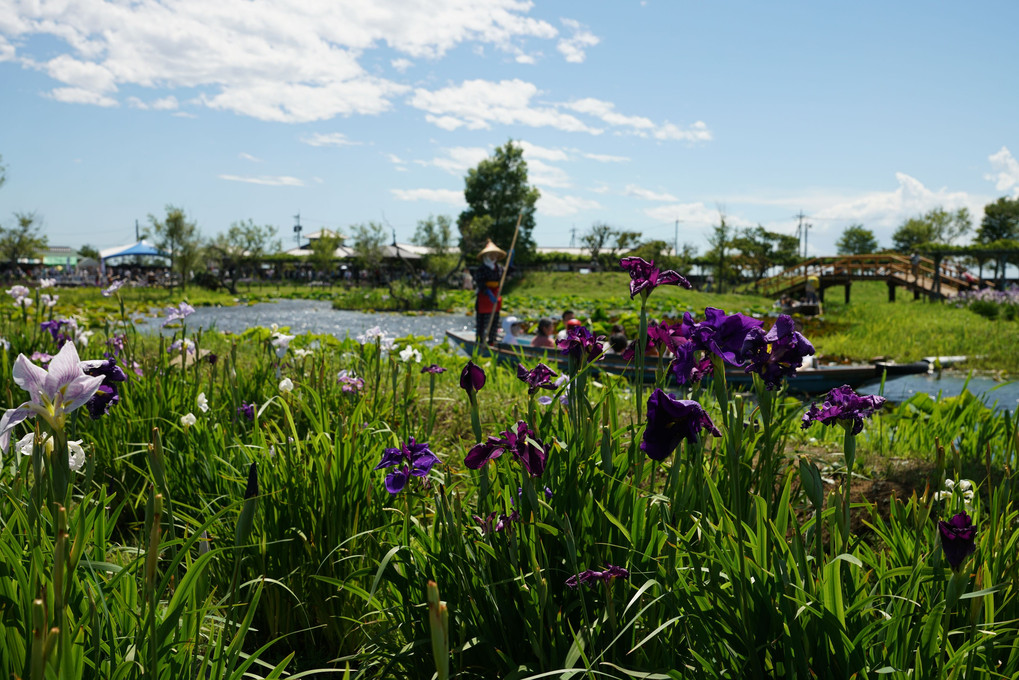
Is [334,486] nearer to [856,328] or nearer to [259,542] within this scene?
[259,542]

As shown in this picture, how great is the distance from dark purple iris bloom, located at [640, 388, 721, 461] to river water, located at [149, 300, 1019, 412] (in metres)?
10.1

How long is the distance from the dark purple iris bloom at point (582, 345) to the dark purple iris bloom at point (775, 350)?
0.60m

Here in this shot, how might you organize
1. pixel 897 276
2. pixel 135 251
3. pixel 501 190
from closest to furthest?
pixel 897 276, pixel 135 251, pixel 501 190

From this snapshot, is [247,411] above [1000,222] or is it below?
below

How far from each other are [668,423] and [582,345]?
797 mm

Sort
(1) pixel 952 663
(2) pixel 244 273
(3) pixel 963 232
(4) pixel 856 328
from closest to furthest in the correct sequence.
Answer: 1. (1) pixel 952 663
2. (4) pixel 856 328
3. (2) pixel 244 273
4. (3) pixel 963 232

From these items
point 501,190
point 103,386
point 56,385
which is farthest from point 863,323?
point 501,190

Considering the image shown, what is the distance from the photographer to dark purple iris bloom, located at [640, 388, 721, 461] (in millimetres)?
1262

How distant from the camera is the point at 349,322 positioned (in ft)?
71.3

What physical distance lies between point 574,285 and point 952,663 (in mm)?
37158

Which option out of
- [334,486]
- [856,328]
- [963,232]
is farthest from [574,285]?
[963,232]

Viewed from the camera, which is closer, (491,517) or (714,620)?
(714,620)

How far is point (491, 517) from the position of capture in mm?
1814

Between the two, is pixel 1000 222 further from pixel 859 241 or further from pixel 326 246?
pixel 326 246
